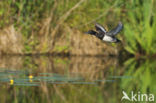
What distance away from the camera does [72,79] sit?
411 inches

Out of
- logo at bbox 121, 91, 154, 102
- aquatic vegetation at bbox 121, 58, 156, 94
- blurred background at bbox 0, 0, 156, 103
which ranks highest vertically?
blurred background at bbox 0, 0, 156, 103

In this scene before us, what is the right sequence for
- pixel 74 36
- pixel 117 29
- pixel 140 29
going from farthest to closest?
pixel 74 36 < pixel 140 29 < pixel 117 29

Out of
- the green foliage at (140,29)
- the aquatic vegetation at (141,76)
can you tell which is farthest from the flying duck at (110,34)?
the green foliage at (140,29)

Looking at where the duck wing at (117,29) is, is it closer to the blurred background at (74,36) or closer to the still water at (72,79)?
the still water at (72,79)

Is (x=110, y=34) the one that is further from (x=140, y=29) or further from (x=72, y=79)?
(x=140, y=29)

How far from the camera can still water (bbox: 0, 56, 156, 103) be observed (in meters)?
8.22

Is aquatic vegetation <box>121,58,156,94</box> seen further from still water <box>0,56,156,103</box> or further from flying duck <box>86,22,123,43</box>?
flying duck <box>86,22,123,43</box>

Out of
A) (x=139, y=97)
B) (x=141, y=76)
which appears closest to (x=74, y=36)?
(x=141, y=76)

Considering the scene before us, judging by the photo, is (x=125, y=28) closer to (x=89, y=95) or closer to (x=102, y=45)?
(x=102, y=45)

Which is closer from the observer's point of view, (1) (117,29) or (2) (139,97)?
(2) (139,97)

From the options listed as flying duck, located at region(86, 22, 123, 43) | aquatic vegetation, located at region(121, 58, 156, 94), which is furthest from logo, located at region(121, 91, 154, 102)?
flying duck, located at region(86, 22, 123, 43)

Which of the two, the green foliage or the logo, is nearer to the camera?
the logo

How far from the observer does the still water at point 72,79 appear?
8.22 metres

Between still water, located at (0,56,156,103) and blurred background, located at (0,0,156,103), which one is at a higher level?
blurred background, located at (0,0,156,103)
